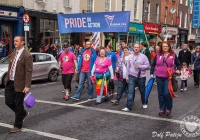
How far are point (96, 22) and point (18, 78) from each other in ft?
22.6

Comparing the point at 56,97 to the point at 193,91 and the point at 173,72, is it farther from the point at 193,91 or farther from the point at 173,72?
the point at 193,91

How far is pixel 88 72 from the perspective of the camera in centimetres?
883

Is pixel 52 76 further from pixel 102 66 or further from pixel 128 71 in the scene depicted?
pixel 128 71

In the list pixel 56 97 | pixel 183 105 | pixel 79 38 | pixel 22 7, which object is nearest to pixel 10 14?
pixel 22 7

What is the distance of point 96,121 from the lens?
6461mm

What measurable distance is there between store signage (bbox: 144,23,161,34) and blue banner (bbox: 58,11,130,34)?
67.5ft

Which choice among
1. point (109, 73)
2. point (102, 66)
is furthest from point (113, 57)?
point (102, 66)

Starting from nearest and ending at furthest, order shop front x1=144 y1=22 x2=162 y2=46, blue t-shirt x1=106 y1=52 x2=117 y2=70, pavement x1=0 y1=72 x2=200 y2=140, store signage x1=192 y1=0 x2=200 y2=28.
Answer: pavement x1=0 y1=72 x2=200 y2=140 → blue t-shirt x1=106 y1=52 x2=117 y2=70 → shop front x1=144 y1=22 x2=162 y2=46 → store signage x1=192 y1=0 x2=200 y2=28

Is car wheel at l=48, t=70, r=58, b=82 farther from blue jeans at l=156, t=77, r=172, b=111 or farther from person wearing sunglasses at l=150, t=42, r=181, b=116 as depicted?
blue jeans at l=156, t=77, r=172, b=111

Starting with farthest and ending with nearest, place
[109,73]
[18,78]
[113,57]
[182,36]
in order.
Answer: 1. [182,36]
2. [113,57]
3. [109,73]
4. [18,78]

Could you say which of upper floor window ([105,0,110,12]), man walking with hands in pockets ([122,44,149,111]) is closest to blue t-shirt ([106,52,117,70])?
man walking with hands in pockets ([122,44,149,111])

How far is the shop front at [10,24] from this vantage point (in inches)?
722

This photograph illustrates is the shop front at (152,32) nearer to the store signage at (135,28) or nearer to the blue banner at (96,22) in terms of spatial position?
the store signage at (135,28)

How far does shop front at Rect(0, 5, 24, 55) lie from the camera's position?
1834 cm
